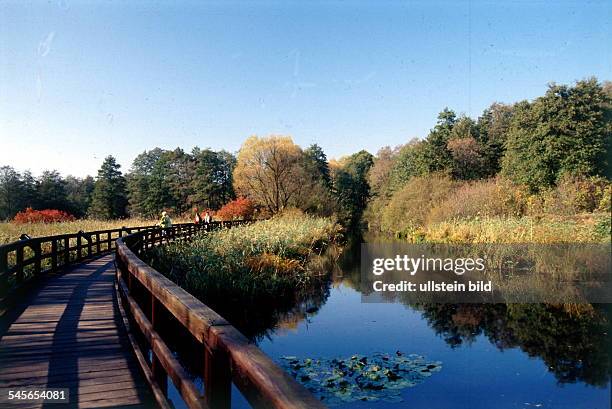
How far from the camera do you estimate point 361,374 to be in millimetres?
6008

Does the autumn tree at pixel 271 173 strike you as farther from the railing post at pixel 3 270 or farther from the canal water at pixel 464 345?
the railing post at pixel 3 270

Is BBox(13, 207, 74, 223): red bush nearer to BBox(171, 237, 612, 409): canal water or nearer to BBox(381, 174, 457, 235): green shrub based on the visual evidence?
BBox(171, 237, 612, 409): canal water

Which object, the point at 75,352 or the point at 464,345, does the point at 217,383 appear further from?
the point at 464,345

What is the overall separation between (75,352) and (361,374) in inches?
147

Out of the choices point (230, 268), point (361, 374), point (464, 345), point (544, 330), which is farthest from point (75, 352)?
point (544, 330)

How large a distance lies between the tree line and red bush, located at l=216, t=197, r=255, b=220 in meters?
0.87

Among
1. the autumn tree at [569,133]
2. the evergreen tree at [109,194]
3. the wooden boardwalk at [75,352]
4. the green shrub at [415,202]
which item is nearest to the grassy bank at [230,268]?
the wooden boardwalk at [75,352]

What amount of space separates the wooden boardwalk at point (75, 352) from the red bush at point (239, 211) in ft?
89.2

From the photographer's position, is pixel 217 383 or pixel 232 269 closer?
pixel 217 383

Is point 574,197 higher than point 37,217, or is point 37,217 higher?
point 574,197

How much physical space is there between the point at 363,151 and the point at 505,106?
2946 cm

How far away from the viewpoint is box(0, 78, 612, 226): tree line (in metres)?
2.68

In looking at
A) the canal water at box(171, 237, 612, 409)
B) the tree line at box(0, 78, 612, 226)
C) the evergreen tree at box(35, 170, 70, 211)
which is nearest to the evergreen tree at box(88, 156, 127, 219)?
the tree line at box(0, 78, 612, 226)

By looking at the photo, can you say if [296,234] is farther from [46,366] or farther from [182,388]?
[182,388]
